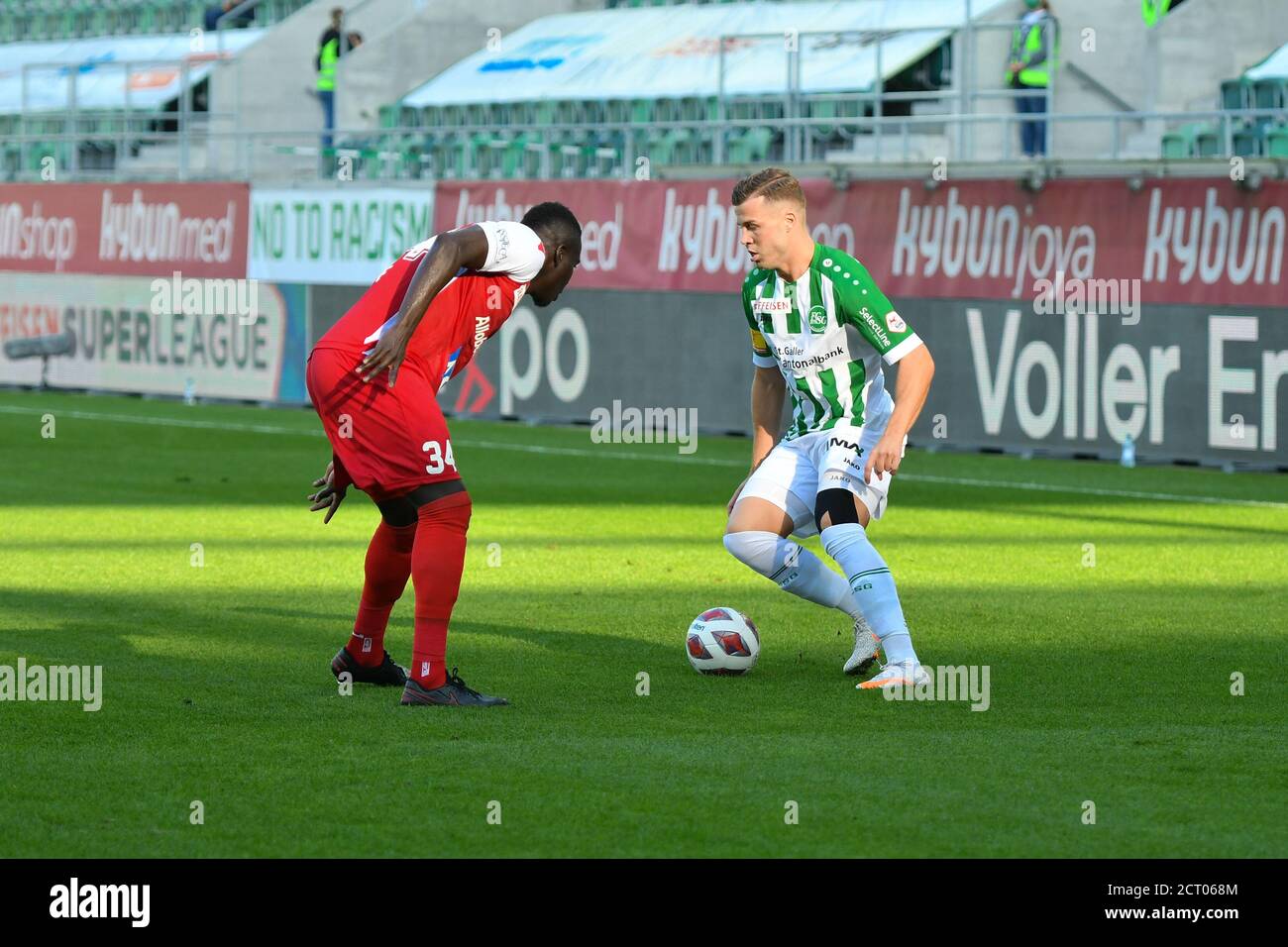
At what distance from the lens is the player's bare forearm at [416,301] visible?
292 inches

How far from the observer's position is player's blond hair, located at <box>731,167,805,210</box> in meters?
8.27

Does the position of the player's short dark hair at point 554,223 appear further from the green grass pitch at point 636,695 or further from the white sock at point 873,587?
the green grass pitch at point 636,695

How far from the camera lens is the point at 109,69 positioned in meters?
39.9

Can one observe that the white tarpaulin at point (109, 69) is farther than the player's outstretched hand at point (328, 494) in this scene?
Yes

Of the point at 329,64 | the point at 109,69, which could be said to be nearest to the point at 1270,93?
the point at 329,64

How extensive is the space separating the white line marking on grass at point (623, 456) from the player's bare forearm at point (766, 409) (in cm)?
824

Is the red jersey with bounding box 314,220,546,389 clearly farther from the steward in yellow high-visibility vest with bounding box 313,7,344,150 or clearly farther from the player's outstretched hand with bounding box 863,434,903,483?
the steward in yellow high-visibility vest with bounding box 313,7,344,150

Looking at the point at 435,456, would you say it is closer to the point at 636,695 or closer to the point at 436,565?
the point at 436,565

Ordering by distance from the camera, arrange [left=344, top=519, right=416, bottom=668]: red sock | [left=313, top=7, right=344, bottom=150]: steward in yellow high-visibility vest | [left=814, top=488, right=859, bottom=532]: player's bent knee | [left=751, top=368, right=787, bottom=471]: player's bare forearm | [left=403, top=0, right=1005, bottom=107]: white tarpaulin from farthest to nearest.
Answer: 1. [left=313, top=7, right=344, bottom=150]: steward in yellow high-visibility vest
2. [left=403, top=0, right=1005, bottom=107]: white tarpaulin
3. [left=751, top=368, right=787, bottom=471]: player's bare forearm
4. [left=814, top=488, right=859, bottom=532]: player's bent knee
5. [left=344, top=519, right=416, bottom=668]: red sock

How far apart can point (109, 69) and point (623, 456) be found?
22.4m

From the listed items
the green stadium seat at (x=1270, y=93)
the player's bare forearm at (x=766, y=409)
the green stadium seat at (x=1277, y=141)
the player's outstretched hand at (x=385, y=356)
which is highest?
the green stadium seat at (x=1270, y=93)

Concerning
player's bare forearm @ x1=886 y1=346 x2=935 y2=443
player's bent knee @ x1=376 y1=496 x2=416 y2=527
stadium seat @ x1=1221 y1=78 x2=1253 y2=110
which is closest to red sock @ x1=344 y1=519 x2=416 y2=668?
player's bent knee @ x1=376 y1=496 x2=416 y2=527

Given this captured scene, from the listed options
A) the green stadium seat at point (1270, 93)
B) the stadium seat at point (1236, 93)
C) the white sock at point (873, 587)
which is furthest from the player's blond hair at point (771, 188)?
the stadium seat at point (1236, 93)
